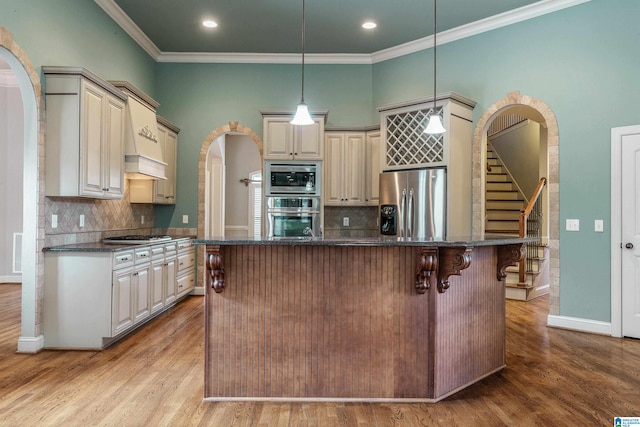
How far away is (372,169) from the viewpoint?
618 cm

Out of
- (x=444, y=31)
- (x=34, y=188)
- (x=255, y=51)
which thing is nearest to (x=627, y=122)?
(x=444, y=31)

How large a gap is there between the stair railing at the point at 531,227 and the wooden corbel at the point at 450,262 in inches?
154

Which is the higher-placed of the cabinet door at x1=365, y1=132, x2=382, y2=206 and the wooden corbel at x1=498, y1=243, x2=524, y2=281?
the cabinet door at x1=365, y1=132, x2=382, y2=206

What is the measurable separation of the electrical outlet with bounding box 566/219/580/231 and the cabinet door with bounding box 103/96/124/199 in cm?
473

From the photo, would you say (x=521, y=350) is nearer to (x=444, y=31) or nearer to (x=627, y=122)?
(x=627, y=122)

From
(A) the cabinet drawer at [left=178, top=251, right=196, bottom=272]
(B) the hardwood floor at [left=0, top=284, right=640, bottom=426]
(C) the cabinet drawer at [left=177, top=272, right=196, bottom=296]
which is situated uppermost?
(A) the cabinet drawer at [left=178, top=251, right=196, bottom=272]

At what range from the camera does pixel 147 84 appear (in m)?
6.23

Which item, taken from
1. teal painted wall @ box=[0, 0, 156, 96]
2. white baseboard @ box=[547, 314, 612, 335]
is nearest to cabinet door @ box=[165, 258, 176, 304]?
teal painted wall @ box=[0, 0, 156, 96]

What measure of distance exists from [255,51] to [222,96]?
81cm

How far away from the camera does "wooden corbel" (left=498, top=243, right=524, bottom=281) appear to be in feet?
10.7

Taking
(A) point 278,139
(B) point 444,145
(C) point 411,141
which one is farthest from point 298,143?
(B) point 444,145

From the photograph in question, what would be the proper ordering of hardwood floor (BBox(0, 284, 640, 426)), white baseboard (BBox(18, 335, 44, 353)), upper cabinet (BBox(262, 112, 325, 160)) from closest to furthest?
1. hardwood floor (BBox(0, 284, 640, 426))
2. white baseboard (BBox(18, 335, 44, 353))
3. upper cabinet (BBox(262, 112, 325, 160))

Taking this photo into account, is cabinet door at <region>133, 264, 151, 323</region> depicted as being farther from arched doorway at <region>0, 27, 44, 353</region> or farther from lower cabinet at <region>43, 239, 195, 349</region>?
arched doorway at <region>0, 27, 44, 353</region>

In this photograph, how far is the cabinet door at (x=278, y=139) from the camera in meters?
5.95
